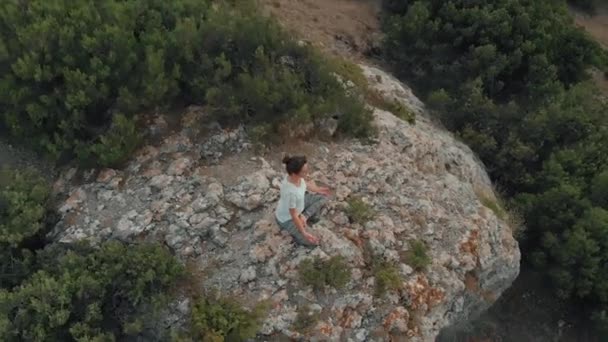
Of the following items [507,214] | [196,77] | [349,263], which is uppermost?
[196,77]

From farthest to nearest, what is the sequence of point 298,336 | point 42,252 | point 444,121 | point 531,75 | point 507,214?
point 531,75
point 444,121
point 507,214
point 42,252
point 298,336

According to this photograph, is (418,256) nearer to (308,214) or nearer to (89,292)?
(308,214)

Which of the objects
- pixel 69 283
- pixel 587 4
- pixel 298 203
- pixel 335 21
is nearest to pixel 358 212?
pixel 298 203

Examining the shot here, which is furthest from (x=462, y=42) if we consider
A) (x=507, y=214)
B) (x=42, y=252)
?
(x=42, y=252)

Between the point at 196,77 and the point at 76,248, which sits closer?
the point at 76,248

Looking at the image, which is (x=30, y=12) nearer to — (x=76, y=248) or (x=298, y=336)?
(x=76, y=248)

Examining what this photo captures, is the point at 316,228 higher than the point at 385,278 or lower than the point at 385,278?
higher
